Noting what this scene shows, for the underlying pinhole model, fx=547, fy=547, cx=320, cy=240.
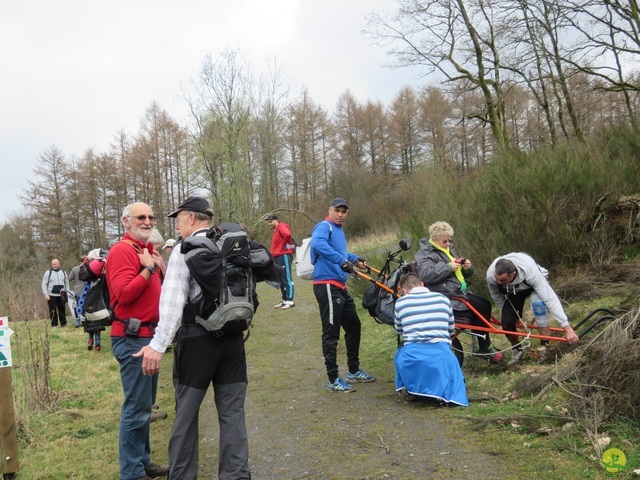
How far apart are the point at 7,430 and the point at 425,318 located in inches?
153

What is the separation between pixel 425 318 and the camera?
5516mm

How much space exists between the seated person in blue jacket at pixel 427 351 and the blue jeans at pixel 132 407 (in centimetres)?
261

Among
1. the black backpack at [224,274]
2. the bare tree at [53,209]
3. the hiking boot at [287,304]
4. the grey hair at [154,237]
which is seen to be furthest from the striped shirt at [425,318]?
the bare tree at [53,209]

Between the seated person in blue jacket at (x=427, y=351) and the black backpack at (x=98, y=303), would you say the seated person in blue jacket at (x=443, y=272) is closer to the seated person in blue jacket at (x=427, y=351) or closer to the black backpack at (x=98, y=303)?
the seated person in blue jacket at (x=427, y=351)

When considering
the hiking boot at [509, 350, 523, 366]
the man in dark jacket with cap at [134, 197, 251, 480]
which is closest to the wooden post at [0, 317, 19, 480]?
the man in dark jacket with cap at [134, 197, 251, 480]

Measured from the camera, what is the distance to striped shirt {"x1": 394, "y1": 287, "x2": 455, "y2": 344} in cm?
549

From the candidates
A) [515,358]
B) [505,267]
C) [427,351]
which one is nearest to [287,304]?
[515,358]

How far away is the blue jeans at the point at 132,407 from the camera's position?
4.04 metres

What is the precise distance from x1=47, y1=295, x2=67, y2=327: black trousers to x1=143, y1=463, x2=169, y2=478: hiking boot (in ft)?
41.5

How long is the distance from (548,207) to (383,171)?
1302 inches

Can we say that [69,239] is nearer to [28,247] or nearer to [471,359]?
[28,247]

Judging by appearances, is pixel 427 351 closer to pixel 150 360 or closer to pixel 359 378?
pixel 359 378

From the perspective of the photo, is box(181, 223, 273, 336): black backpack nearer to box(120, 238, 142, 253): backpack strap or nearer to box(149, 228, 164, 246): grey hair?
box(120, 238, 142, 253): backpack strap

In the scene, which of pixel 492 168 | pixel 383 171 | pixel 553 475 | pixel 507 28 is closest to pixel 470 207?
pixel 492 168
